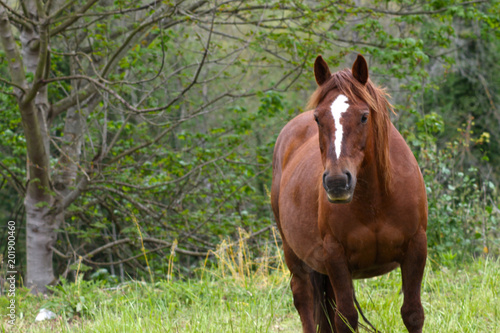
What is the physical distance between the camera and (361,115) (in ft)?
8.21

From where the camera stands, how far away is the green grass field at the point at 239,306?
3439 mm

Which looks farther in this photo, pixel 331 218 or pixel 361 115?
pixel 331 218

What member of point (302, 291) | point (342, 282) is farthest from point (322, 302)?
point (342, 282)

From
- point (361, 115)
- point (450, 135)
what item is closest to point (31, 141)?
point (361, 115)

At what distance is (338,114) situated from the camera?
8.12 feet

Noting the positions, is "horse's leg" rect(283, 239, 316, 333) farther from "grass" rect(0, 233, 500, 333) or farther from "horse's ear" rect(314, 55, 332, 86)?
"horse's ear" rect(314, 55, 332, 86)

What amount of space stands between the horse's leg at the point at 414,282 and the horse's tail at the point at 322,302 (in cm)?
98

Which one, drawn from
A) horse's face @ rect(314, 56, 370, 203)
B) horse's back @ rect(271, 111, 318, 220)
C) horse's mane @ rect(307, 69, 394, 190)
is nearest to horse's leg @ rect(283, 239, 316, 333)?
horse's back @ rect(271, 111, 318, 220)

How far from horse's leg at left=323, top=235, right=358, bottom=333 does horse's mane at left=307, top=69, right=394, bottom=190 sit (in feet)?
1.47

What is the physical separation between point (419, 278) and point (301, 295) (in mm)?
1363

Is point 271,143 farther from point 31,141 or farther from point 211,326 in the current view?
point 211,326

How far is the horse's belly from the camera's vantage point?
267 cm

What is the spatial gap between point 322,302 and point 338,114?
174cm

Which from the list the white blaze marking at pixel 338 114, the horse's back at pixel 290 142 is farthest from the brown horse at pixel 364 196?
the horse's back at pixel 290 142
